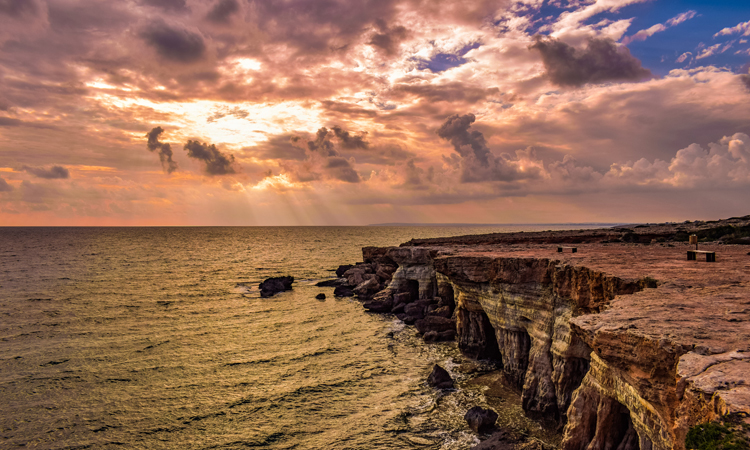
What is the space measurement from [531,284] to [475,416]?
718cm

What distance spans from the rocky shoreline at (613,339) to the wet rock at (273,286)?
29.2 meters

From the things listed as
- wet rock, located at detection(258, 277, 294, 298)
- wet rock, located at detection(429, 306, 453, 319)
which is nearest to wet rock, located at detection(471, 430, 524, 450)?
wet rock, located at detection(429, 306, 453, 319)

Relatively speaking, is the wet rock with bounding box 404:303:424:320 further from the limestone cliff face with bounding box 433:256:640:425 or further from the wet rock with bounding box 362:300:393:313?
the limestone cliff face with bounding box 433:256:640:425

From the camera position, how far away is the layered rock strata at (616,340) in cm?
690

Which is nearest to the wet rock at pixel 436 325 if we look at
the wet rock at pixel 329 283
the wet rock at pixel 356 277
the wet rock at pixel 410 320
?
the wet rock at pixel 410 320

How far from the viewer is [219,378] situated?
25.3 meters

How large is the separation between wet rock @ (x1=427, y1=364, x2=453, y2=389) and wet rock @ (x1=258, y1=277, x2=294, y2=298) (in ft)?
116

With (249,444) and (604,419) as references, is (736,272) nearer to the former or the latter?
(604,419)

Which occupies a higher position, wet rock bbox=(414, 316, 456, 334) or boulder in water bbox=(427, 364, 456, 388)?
wet rock bbox=(414, 316, 456, 334)

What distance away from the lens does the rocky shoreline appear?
22.6ft

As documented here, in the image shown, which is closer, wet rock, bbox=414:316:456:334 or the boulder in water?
the boulder in water

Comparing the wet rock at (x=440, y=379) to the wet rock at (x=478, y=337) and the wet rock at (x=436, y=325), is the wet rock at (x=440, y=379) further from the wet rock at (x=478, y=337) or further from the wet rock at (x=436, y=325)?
the wet rock at (x=436, y=325)

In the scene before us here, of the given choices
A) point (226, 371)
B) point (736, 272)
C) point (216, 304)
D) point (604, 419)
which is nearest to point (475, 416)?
point (604, 419)

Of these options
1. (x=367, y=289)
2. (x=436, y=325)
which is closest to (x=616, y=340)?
(x=436, y=325)
